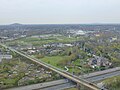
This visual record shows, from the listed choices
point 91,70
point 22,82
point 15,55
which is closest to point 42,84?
point 22,82

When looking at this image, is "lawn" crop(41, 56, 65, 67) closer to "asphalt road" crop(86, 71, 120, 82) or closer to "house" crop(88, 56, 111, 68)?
"house" crop(88, 56, 111, 68)

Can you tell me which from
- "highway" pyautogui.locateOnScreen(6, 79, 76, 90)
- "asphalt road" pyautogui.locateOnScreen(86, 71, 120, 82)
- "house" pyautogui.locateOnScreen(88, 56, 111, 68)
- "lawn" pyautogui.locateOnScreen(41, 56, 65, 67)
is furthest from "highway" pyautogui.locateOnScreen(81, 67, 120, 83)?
"lawn" pyautogui.locateOnScreen(41, 56, 65, 67)

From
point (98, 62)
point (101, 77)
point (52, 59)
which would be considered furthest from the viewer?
point (52, 59)

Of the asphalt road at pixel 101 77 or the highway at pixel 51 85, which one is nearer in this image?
the highway at pixel 51 85

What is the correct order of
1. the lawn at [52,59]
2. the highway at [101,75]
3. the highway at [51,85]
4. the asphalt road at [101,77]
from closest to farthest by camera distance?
1. the highway at [51,85]
2. the asphalt road at [101,77]
3. the highway at [101,75]
4. the lawn at [52,59]

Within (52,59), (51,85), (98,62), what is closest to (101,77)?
(51,85)

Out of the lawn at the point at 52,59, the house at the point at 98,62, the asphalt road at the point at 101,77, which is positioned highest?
the house at the point at 98,62

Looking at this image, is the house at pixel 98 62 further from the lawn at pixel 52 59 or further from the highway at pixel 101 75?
the lawn at pixel 52 59

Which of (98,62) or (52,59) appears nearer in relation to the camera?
(98,62)

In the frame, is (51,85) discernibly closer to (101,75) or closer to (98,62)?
(101,75)

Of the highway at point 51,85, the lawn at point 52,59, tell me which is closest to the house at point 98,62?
the lawn at point 52,59

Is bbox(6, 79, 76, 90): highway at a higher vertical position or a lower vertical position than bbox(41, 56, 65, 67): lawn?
lower
